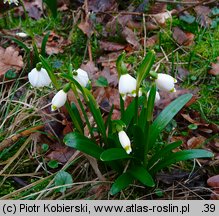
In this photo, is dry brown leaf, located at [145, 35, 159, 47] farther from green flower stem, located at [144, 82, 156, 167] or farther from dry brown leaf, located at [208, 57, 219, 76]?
green flower stem, located at [144, 82, 156, 167]

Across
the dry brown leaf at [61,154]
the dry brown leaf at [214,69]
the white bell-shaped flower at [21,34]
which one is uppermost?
the white bell-shaped flower at [21,34]

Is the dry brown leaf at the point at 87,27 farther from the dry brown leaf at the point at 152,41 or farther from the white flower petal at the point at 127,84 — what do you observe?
the white flower petal at the point at 127,84

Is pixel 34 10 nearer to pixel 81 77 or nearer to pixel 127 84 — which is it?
pixel 81 77

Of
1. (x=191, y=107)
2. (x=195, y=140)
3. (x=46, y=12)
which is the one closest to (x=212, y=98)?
(x=191, y=107)

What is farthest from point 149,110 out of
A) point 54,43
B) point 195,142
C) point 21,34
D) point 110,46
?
point 21,34

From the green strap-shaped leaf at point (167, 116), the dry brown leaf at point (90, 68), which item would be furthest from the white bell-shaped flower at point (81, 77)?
the dry brown leaf at point (90, 68)

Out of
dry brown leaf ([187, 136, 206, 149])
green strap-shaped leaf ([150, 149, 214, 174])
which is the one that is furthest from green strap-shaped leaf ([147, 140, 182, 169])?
dry brown leaf ([187, 136, 206, 149])
